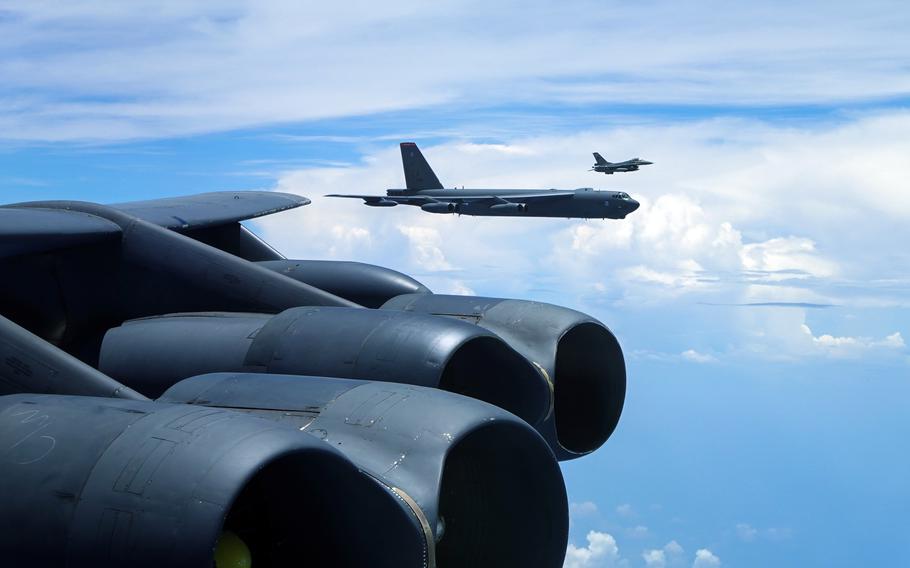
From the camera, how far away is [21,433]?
4.82 metres

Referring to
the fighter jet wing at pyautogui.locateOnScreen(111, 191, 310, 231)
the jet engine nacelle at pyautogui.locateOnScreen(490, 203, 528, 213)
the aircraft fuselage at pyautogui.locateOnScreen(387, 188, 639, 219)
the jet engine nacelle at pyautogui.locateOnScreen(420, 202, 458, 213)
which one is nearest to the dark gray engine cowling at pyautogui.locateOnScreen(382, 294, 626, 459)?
the fighter jet wing at pyautogui.locateOnScreen(111, 191, 310, 231)

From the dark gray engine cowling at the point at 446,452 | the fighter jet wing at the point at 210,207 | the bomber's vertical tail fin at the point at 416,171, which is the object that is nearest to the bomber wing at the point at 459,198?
the bomber's vertical tail fin at the point at 416,171

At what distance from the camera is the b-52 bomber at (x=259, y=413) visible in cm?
423

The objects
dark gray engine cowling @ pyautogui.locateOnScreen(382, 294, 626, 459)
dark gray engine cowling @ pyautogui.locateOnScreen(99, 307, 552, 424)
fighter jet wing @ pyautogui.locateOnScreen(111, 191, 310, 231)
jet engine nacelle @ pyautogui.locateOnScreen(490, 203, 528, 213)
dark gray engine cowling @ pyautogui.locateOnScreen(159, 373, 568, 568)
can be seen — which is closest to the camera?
dark gray engine cowling @ pyautogui.locateOnScreen(159, 373, 568, 568)

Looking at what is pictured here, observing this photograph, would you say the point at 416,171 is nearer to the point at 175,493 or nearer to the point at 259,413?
the point at 259,413

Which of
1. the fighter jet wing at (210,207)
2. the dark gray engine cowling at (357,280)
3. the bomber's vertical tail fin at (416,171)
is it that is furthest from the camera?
the bomber's vertical tail fin at (416,171)

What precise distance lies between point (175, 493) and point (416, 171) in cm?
6812

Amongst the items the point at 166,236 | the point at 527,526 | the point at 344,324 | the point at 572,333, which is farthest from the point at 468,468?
the point at 166,236

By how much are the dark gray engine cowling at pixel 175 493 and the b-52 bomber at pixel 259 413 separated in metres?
0.01

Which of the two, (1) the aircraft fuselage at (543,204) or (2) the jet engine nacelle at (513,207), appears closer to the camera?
(1) the aircraft fuselage at (543,204)

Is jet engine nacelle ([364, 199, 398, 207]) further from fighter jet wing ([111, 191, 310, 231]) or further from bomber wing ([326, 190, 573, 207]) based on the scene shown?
fighter jet wing ([111, 191, 310, 231])

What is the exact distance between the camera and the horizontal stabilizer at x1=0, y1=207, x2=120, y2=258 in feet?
28.4

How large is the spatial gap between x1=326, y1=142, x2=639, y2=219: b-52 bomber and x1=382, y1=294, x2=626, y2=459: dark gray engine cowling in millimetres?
47109

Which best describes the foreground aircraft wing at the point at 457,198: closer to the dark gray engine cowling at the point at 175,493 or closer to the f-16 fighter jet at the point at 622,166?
the f-16 fighter jet at the point at 622,166
